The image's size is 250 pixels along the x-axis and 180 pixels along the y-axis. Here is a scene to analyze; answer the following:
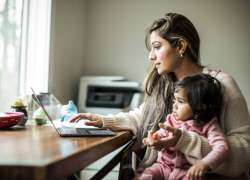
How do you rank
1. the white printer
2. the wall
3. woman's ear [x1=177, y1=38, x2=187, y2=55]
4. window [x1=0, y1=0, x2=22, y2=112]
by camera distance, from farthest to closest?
1. the white printer
2. the wall
3. window [x1=0, y1=0, x2=22, y2=112]
4. woman's ear [x1=177, y1=38, x2=187, y2=55]

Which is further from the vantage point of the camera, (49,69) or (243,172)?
(49,69)

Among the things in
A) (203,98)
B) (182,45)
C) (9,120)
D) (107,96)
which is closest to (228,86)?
(203,98)

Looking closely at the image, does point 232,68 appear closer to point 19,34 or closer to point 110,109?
point 110,109

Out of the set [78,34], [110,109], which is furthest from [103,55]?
[110,109]

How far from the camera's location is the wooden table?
54 centimetres

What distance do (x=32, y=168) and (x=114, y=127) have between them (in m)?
0.71

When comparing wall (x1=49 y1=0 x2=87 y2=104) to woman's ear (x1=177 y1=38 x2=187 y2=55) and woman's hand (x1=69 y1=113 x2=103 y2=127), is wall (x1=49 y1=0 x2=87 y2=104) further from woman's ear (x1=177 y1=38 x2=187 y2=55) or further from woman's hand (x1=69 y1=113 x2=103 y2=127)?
woman's ear (x1=177 y1=38 x2=187 y2=55)

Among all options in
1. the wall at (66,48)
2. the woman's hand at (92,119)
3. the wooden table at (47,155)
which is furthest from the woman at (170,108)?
the wall at (66,48)

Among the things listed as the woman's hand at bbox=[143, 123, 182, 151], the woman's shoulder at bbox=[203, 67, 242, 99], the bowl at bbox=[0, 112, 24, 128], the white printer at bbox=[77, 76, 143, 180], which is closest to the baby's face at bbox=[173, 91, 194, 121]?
the woman's hand at bbox=[143, 123, 182, 151]

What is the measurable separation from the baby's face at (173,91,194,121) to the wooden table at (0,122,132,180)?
290mm

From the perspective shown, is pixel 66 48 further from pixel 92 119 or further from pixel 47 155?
pixel 47 155

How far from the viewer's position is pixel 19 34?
182 centimetres

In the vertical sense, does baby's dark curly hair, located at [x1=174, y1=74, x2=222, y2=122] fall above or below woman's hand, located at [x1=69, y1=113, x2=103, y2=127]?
above

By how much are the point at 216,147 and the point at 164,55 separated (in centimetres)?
54
